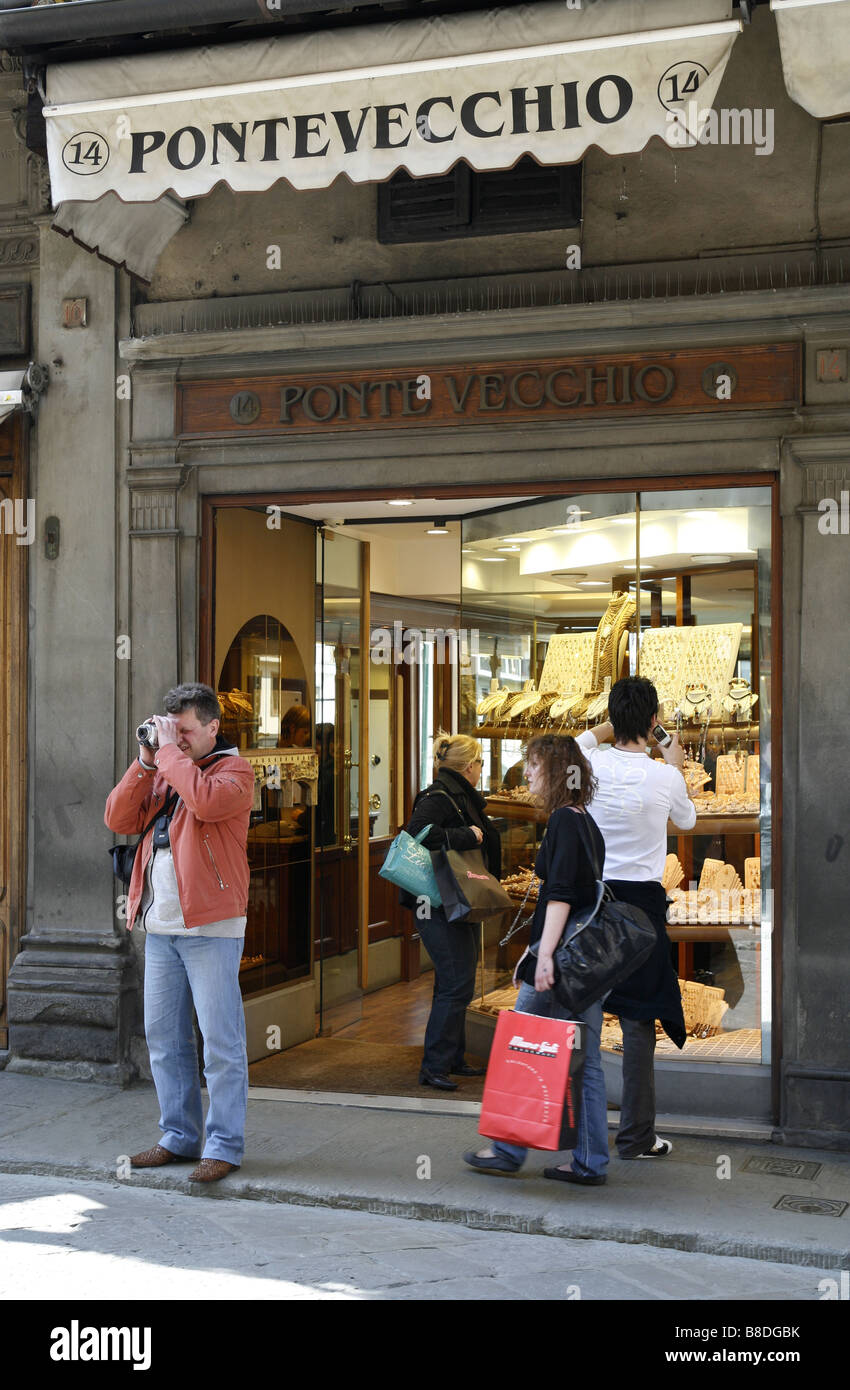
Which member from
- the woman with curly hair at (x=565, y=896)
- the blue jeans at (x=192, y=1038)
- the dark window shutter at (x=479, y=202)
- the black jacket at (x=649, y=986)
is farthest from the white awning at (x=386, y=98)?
Answer: the blue jeans at (x=192, y=1038)

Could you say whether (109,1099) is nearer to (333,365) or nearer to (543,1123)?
(543,1123)

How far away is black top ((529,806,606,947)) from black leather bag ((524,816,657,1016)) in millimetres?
26

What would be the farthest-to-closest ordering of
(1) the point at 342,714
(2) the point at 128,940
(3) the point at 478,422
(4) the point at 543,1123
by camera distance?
1. (1) the point at 342,714
2. (2) the point at 128,940
3. (3) the point at 478,422
4. (4) the point at 543,1123

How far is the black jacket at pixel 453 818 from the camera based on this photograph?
25.4 feet

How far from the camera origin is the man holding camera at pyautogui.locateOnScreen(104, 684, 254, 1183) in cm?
573

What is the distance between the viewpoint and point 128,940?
298 inches

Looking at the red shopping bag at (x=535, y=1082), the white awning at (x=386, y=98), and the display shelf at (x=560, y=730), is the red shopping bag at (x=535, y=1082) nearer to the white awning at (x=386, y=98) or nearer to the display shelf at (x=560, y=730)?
the display shelf at (x=560, y=730)

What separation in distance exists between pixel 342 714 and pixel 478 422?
9.39ft

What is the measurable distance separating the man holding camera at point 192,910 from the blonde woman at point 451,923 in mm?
1820

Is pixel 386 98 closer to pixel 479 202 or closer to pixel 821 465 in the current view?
pixel 479 202

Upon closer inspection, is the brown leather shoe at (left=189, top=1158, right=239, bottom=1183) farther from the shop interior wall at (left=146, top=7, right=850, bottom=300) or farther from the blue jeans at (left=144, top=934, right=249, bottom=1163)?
the shop interior wall at (left=146, top=7, right=850, bottom=300)

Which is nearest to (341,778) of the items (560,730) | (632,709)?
(560,730)

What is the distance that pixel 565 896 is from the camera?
5648mm
